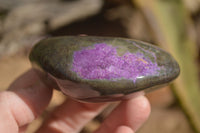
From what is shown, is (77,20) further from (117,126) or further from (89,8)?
(117,126)

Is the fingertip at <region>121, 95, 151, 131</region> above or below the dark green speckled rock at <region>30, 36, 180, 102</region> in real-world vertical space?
below

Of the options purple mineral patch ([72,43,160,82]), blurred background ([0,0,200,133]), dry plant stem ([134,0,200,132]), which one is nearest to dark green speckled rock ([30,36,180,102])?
purple mineral patch ([72,43,160,82])

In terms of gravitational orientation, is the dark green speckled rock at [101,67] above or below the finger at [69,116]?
above

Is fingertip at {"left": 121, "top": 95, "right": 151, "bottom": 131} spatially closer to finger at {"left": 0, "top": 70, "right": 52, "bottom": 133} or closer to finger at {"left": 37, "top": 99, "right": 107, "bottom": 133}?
finger at {"left": 37, "top": 99, "right": 107, "bottom": 133}

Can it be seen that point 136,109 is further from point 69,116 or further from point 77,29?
point 77,29

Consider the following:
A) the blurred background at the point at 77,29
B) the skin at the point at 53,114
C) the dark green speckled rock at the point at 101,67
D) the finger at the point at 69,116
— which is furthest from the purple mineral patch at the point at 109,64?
the blurred background at the point at 77,29

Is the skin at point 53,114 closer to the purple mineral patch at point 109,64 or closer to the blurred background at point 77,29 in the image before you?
the purple mineral patch at point 109,64
